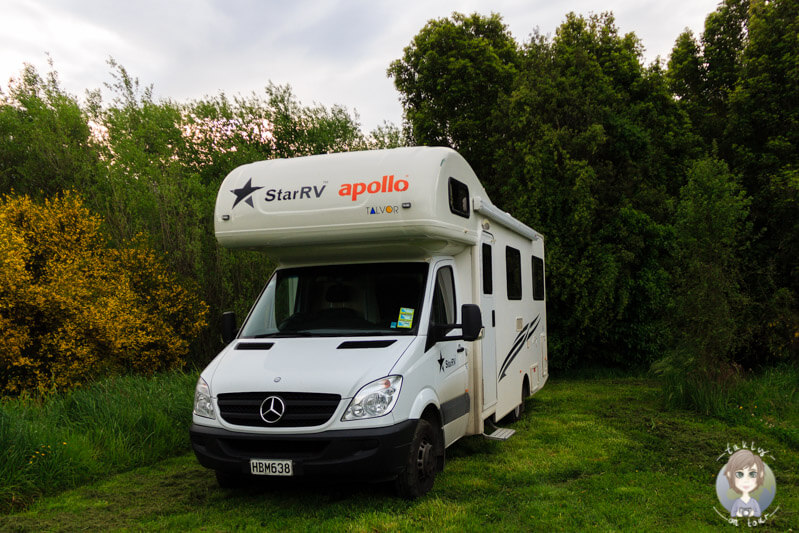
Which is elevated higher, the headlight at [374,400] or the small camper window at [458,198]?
the small camper window at [458,198]

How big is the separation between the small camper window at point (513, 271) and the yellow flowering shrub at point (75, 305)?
6.10 meters

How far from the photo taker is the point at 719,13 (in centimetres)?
1778

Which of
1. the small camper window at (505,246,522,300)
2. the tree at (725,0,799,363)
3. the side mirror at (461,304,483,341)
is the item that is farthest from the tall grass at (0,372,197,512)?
the tree at (725,0,799,363)

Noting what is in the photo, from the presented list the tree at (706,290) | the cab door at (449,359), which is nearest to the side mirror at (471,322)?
the cab door at (449,359)

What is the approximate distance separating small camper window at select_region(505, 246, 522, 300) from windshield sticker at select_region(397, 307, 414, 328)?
2.83 meters

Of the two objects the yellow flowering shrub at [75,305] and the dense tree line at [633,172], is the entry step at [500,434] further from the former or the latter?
the yellow flowering shrub at [75,305]

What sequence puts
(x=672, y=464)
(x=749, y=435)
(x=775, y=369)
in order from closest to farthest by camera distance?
(x=672, y=464), (x=749, y=435), (x=775, y=369)

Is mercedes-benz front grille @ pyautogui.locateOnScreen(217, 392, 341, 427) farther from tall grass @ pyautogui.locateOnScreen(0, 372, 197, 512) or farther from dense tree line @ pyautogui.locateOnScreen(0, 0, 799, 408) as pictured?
dense tree line @ pyautogui.locateOnScreen(0, 0, 799, 408)

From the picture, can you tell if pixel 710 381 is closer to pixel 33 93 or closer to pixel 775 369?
pixel 775 369

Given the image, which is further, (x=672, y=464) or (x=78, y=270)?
(x=78, y=270)

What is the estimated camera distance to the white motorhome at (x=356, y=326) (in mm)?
5078

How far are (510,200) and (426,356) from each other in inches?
406

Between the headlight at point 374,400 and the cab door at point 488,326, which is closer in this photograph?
the headlight at point 374,400

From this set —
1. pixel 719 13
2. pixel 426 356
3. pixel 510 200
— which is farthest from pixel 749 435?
pixel 719 13
